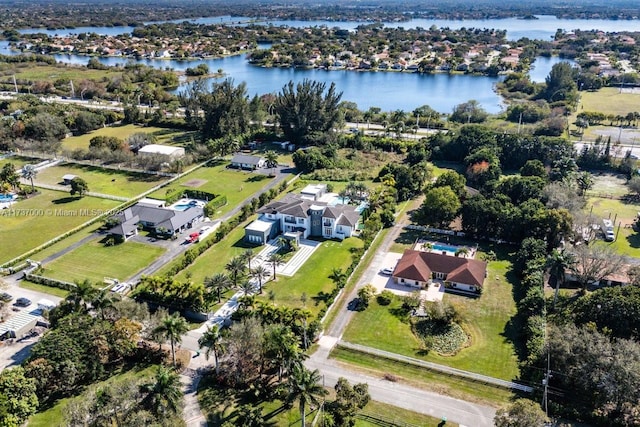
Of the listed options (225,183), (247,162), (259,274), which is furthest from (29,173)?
(259,274)

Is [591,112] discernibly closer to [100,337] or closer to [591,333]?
[591,333]

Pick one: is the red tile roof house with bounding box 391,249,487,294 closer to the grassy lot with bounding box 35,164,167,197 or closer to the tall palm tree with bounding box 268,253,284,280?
the tall palm tree with bounding box 268,253,284,280

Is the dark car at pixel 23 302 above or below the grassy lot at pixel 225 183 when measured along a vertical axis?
below

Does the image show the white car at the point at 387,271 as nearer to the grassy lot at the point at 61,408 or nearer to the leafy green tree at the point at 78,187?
the grassy lot at the point at 61,408

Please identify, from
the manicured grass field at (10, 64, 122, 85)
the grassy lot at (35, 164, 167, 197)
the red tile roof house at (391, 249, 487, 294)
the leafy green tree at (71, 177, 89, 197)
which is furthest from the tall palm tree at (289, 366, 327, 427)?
the manicured grass field at (10, 64, 122, 85)

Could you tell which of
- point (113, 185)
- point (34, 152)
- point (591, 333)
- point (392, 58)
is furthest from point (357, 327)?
point (392, 58)

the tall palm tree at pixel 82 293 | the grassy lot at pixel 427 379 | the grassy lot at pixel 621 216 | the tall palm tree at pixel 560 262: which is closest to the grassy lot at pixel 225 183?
the tall palm tree at pixel 82 293

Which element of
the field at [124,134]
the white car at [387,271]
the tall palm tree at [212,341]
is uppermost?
the tall palm tree at [212,341]
